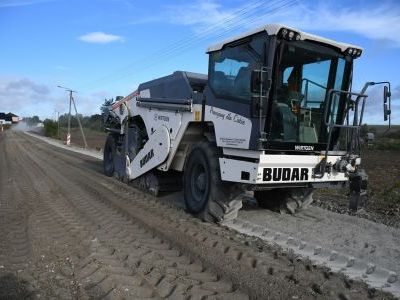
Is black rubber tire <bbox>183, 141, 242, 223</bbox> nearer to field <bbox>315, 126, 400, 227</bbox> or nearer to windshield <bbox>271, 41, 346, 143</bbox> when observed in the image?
windshield <bbox>271, 41, 346, 143</bbox>

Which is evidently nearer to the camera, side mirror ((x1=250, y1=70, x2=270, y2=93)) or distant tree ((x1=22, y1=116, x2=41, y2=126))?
side mirror ((x1=250, y1=70, x2=270, y2=93))

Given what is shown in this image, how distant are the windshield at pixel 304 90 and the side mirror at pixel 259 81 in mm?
369

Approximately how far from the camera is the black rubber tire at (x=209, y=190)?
7.29 meters

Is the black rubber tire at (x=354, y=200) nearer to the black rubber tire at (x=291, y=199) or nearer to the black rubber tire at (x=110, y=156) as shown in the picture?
the black rubber tire at (x=291, y=199)

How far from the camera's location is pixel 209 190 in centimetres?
740

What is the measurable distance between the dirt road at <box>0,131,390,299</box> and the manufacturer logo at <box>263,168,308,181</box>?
954 mm

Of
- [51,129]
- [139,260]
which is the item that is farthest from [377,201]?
[51,129]

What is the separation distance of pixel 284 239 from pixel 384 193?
16.8 ft

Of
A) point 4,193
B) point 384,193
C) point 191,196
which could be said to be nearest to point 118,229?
point 191,196

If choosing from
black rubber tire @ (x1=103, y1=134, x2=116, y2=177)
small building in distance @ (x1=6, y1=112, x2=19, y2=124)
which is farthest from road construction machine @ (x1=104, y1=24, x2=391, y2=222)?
small building in distance @ (x1=6, y1=112, x2=19, y2=124)

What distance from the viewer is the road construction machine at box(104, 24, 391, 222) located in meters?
6.60

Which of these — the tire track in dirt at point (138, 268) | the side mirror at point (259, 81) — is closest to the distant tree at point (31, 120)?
the tire track in dirt at point (138, 268)

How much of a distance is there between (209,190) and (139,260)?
235cm

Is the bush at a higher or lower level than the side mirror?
lower
